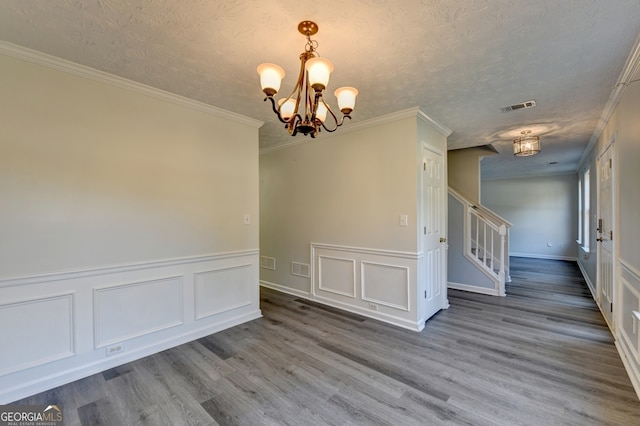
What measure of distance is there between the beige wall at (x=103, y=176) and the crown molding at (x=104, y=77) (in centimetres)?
4

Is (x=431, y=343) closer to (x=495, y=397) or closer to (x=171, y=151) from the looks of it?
(x=495, y=397)

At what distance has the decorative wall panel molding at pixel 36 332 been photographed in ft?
6.46

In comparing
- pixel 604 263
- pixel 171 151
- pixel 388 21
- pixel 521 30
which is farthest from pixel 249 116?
pixel 604 263

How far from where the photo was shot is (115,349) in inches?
94.6

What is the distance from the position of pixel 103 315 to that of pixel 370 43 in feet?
9.81

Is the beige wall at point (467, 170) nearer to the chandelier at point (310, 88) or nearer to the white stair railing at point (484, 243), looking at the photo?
the white stair railing at point (484, 243)

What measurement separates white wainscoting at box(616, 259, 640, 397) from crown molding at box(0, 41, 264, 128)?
13.1ft

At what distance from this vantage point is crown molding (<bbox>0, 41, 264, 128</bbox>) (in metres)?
1.98

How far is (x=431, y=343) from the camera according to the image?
282 cm

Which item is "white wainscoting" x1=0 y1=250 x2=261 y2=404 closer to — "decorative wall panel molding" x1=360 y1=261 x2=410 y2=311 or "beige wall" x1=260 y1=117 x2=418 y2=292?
"beige wall" x1=260 y1=117 x2=418 y2=292

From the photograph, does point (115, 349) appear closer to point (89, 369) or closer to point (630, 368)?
point (89, 369)

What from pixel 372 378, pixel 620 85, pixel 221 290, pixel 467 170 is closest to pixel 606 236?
pixel 620 85

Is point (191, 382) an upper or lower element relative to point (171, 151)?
lower

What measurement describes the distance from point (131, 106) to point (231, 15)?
1.50m
